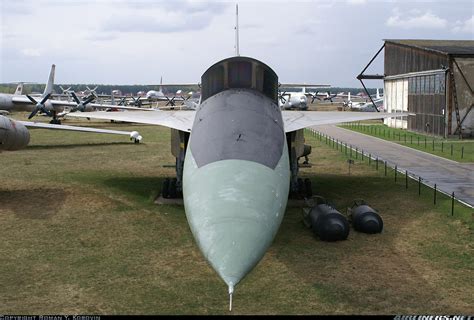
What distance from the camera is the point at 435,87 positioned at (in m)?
42.0

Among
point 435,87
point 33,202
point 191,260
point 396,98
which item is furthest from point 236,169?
point 396,98

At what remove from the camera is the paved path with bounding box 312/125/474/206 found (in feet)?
64.7

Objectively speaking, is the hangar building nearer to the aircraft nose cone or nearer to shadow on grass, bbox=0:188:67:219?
shadow on grass, bbox=0:188:67:219

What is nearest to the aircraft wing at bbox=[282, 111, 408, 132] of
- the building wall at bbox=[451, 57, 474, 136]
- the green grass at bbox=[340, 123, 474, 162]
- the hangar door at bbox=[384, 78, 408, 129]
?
the green grass at bbox=[340, 123, 474, 162]

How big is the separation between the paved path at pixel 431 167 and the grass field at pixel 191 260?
87.7 inches

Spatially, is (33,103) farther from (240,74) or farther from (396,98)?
(240,74)

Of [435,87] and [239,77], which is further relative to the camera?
[435,87]

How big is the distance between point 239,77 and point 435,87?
34965 mm

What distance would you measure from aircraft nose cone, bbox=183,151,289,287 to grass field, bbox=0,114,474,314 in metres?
2.02

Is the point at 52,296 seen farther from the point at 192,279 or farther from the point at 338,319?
the point at 338,319

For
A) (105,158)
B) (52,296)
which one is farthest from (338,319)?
(105,158)

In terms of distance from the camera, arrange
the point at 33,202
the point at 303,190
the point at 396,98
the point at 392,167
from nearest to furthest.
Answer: the point at 33,202 < the point at 303,190 < the point at 392,167 < the point at 396,98

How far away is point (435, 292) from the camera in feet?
30.6

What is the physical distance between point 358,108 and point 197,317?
3238 inches
